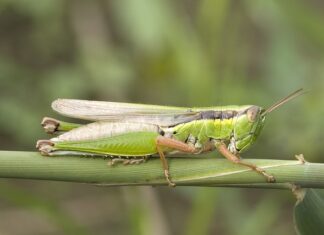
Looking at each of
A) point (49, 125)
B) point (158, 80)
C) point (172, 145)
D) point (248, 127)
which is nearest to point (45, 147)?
point (49, 125)

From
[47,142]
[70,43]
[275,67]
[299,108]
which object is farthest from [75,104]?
[70,43]

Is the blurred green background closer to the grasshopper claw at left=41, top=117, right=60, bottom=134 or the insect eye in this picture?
the grasshopper claw at left=41, top=117, right=60, bottom=134

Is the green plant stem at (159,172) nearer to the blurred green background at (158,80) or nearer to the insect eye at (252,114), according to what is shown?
the insect eye at (252,114)

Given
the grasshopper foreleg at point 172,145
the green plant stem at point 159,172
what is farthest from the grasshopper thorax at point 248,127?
the green plant stem at point 159,172

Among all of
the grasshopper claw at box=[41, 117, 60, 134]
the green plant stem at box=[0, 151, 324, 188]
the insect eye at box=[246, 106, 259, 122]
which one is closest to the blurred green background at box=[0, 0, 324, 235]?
the grasshopper claw at box=[41, 117, 60, 134]

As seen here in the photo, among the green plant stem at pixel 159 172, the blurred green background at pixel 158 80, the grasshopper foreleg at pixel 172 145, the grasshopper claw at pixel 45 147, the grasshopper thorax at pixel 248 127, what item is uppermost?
the blurred green background at pixel 158 80

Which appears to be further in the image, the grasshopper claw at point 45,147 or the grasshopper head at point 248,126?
the grasshopper head at point 248,126

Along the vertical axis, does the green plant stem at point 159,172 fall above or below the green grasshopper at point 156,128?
below
